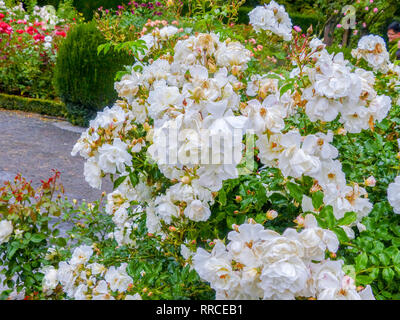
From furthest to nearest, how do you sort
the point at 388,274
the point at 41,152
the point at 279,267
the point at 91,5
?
the point at 91,5 < the point at 41,152 < the point at 388,274 < the point at 279,267

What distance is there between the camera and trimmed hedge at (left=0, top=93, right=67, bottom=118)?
7.10 metres

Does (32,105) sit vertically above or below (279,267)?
below

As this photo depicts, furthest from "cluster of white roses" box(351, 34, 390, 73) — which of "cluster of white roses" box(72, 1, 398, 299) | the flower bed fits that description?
the flower bed

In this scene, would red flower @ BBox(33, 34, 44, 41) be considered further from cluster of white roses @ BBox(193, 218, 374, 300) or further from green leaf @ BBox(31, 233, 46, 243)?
cluster of white roses @ BBox(193, 218, 374, 300)

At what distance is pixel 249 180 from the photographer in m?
1.45

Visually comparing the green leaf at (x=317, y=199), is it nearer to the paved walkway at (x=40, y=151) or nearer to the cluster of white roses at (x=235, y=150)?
the cluster of white roses at (x=235, y=150)

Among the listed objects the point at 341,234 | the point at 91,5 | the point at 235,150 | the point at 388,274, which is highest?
the point at 91,5

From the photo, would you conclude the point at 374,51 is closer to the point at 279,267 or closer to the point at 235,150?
the point at 235,150

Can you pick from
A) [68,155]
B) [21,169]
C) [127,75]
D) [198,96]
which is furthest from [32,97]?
[198,96]

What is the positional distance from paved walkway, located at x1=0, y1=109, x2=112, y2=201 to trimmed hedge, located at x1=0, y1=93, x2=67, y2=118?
155 mm

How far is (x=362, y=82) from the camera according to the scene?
124cm

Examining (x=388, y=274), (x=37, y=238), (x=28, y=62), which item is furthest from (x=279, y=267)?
(x=28, y=62)

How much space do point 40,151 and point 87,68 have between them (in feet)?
4.86

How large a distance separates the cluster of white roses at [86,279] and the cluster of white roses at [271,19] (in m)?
1.14
